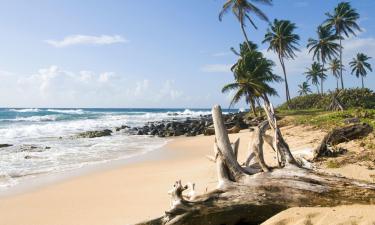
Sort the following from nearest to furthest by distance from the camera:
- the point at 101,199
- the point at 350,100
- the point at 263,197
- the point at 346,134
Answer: the point at 263,197
the point at 101,199
the point at 346,134
the point at 350,100

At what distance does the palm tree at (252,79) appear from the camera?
34.8m

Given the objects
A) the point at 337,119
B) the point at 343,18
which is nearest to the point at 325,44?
the point at 343,18

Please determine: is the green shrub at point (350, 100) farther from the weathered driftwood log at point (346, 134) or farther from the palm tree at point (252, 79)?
the weathered driftwood log at point (346, 134)

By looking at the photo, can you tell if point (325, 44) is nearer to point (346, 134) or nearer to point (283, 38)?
point (283, 38)

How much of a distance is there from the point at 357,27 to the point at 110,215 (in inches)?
1910

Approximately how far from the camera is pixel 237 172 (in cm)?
573

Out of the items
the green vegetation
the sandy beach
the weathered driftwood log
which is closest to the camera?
the sandy beach

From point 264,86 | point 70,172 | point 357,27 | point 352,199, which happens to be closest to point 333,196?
point 352,199

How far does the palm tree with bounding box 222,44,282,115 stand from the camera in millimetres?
34781

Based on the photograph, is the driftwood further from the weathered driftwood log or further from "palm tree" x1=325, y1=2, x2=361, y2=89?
"palm tree" x1=325, y1=2, x2=361, y2=89

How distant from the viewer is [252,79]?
114ft

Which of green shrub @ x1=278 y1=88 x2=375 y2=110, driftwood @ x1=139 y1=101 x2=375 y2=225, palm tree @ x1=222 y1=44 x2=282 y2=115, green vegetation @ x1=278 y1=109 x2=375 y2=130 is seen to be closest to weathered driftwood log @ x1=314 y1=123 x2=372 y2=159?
green vegetation @ x1=278 y1=109 x2=375 y2=130

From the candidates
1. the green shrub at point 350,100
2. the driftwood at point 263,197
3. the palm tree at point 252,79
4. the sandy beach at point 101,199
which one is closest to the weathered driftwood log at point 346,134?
the sandy beach at point 101,199

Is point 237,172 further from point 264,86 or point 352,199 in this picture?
point 264,86
